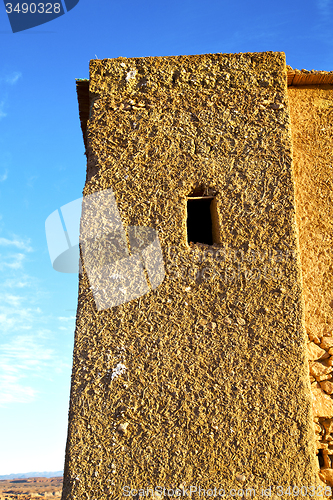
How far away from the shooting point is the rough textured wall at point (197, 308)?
8.80 ft

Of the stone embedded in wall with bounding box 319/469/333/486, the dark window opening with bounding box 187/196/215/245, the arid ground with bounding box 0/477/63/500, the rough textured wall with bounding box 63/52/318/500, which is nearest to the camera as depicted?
the rough textured wall with bounding box 63/52/318/500

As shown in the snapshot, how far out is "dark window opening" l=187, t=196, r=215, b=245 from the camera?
11.2 feet

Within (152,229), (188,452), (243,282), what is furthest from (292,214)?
(188,452)

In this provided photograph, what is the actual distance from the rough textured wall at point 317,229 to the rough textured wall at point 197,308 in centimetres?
41

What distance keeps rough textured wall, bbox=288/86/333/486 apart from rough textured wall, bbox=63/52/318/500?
41 centimetres

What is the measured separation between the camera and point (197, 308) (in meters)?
3.00

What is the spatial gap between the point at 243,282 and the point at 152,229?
84 cm

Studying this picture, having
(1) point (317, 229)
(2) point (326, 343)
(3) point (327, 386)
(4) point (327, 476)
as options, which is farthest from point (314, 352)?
(1) point (317, 229)

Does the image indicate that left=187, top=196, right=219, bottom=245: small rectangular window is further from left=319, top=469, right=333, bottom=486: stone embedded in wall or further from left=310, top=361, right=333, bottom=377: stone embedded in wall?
left=319, top=469, right=333, bottom=486: stone embedded in wall

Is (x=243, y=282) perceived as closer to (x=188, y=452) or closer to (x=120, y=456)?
(x=188, y=452)

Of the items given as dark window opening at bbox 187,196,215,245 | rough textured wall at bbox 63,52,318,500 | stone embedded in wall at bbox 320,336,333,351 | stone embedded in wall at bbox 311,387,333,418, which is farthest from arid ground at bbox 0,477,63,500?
stone embedded in wall at bbox 320,336,333,351

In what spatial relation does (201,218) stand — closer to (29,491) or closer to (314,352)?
(314,352)

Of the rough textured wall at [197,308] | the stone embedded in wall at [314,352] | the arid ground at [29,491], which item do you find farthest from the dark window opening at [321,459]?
the arid ground at [29,491]

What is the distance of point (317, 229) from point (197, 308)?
1398 millimetres
